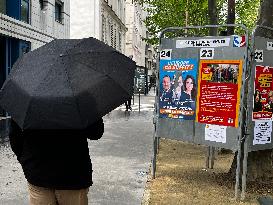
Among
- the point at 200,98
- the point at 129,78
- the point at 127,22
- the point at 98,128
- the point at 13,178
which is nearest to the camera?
the point at 98,128

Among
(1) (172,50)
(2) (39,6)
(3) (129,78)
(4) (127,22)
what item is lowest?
(3) (129,78)

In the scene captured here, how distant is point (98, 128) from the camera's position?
121 inches

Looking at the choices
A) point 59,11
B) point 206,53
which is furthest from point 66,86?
point 59,11

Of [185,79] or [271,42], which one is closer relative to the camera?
[271,42]

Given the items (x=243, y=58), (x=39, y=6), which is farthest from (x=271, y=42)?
(x=39, y=6)

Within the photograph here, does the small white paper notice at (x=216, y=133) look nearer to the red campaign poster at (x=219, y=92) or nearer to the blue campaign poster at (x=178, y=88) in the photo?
the red campaign poster at (x=219, y=92)

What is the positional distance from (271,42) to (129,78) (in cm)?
370

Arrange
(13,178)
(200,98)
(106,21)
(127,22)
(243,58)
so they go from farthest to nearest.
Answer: (127,22) < (106,21) < (13,178) < (200,98) < (243,58)

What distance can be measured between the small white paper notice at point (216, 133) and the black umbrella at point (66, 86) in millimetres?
3378

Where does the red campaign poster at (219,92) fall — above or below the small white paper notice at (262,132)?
above

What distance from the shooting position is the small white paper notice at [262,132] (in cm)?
637

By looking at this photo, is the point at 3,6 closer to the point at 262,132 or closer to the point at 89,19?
the point at 262,132

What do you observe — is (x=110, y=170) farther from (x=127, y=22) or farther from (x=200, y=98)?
(x=127, y=22)

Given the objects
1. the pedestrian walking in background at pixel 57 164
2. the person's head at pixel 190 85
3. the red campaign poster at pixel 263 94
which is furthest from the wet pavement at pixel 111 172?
the pedestrian walking in background at pixel 57 164
